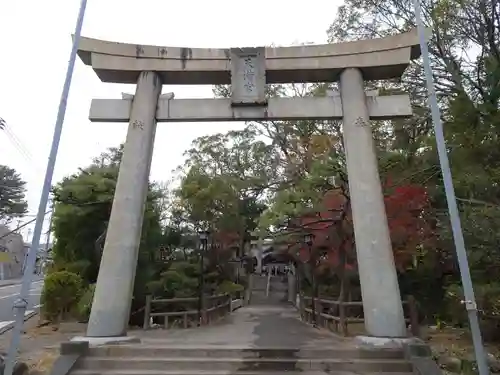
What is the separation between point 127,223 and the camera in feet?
26.8

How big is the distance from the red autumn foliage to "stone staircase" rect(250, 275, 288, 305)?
18.0 meters

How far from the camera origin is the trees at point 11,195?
114 ft

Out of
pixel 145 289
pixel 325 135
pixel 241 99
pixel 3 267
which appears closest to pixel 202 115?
pixel 241 99

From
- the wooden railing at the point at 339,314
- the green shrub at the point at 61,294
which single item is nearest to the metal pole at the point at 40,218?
the wooden railing at the point at 339,314

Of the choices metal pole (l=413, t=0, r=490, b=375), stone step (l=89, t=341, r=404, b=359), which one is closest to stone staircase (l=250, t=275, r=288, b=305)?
stone step (l=89, t=341, r=404, b=359)

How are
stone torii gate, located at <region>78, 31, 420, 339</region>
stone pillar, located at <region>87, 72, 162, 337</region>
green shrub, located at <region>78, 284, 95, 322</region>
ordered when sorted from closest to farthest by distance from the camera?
stone pillar, located at <region>87, 72, 162, 337</region>
stone torii gate, located at <region>78, 31, 420, 339</region>
green shrub, located at <region>78, 284, 95, 322</region>

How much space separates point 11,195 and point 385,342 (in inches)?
1501

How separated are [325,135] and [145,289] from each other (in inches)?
375

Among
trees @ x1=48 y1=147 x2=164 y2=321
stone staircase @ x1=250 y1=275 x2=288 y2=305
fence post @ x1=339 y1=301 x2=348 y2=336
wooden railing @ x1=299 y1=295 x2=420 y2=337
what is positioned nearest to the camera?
wooden railing @ x1=299 y1=295 x2=420 y2=337

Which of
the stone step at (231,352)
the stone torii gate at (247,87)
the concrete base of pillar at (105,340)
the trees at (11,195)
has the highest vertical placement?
the trees at (11,195)

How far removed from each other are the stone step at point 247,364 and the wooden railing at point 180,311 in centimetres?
610

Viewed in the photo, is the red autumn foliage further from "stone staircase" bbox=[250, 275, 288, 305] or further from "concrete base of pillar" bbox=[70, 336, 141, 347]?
"stone staircase" bbox=[250, 275, 288, 305]

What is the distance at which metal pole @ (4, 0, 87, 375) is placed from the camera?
5227 mm

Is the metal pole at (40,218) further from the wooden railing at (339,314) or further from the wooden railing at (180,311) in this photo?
the wooden railing at (180,311)
